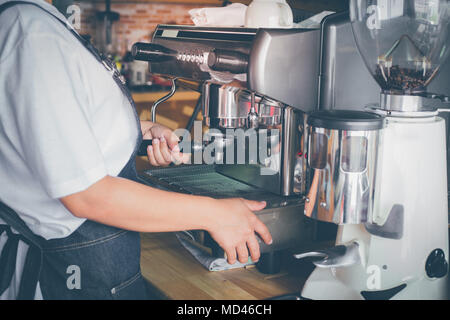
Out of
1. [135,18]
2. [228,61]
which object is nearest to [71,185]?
[228,61]

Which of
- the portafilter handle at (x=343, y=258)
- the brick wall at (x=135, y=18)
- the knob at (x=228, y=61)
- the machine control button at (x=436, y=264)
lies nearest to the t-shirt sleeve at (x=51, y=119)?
the knob at (x=228, y=61)

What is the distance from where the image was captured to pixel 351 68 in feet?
3.09

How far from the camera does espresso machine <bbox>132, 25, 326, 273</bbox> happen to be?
2.91ft

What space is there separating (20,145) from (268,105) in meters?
0.47

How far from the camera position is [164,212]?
2.42 feet

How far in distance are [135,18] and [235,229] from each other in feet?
15.1

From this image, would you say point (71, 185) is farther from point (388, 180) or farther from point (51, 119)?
point (388, 180)

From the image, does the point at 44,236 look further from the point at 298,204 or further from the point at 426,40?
the point at 426,40

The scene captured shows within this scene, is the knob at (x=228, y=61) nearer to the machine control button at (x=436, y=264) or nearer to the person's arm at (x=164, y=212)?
the person's arm at (x=164, y=212)

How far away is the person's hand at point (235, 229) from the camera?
2.59ft

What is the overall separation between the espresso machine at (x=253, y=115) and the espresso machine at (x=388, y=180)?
12 cm

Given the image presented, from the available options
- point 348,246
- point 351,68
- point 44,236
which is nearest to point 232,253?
point 348,246

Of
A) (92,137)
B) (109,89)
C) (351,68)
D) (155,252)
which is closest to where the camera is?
(92,137)
